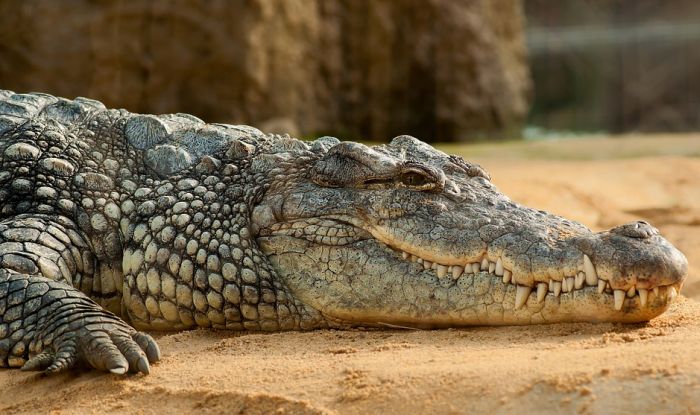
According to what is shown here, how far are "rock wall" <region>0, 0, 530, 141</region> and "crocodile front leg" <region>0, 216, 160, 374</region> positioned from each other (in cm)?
671

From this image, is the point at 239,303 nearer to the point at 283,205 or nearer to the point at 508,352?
the point at 283,205

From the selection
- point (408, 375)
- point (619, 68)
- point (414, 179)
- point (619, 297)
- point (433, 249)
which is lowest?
point (408, 375)

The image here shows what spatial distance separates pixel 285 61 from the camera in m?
11.1

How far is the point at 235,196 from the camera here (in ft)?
13.4

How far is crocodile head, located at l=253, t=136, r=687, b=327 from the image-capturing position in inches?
131

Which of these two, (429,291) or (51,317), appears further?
(429,291)

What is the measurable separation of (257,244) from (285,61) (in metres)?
7.34

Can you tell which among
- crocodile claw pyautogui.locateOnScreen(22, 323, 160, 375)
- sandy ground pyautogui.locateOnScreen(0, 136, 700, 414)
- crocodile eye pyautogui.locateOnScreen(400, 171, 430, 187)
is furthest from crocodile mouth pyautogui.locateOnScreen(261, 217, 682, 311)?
crocodile claw pyautogui.locateOnScreen(22, 323, 160, 375)

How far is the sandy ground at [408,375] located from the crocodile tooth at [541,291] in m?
0.11

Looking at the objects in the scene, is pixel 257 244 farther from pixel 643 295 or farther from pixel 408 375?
pixel 643 295

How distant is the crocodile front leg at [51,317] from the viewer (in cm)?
327

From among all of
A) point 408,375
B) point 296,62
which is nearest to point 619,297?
point 408,375

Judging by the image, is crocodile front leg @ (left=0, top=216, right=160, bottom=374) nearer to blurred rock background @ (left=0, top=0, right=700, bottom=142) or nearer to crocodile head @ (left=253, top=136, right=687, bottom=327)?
crocodile head @ (left=253, top=136, right=687, bottom=327)

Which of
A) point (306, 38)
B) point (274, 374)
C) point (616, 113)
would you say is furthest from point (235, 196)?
point (616, 113)
